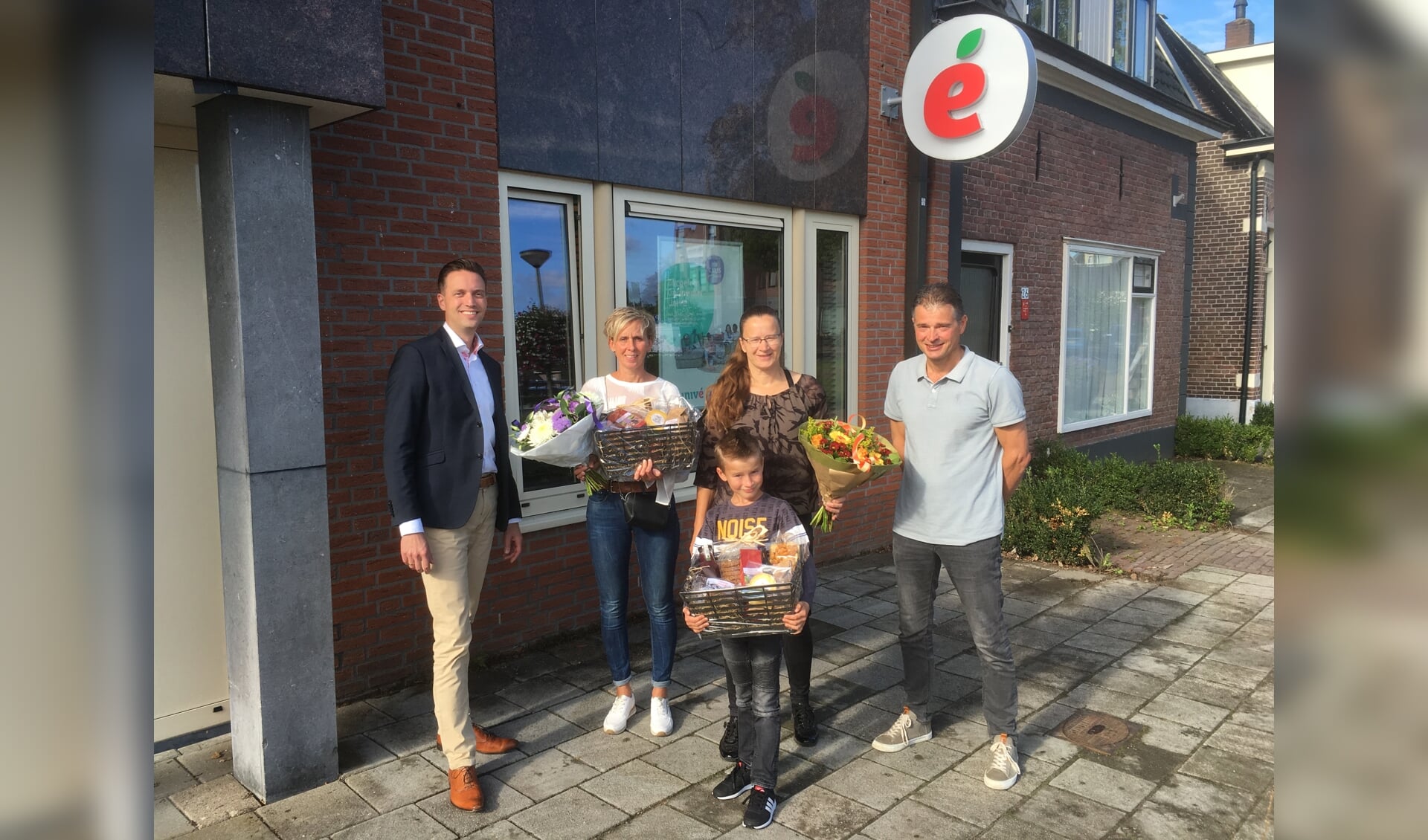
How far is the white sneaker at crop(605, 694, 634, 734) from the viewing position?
4426 mm

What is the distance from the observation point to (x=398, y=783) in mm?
3924

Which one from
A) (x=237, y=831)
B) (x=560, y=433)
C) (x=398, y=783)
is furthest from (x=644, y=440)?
(x=237, y=831)

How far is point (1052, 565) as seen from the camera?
776 centimetres

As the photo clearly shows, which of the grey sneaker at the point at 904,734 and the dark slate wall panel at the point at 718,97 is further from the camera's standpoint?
the dark slate wall panel at the point at 718,97

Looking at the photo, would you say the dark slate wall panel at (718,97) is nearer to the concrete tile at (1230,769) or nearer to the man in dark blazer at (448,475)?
the man in dark blazer at (448,475)

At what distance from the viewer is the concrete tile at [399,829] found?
138 inches

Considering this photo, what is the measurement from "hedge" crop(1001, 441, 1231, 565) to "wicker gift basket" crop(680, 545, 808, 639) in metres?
4.99

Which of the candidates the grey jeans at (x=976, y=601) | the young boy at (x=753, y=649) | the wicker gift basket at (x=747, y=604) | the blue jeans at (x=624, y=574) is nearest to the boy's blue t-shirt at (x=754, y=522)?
the young boy at (x=753, y=649)

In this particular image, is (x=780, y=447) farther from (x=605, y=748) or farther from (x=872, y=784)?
(x=605, y=748)

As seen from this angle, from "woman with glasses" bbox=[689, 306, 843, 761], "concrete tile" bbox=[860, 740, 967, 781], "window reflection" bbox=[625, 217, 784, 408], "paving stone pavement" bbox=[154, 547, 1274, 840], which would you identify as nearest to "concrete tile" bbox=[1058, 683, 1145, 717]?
"paving stone pavement" bbox=[154, 547, 1274, 840]

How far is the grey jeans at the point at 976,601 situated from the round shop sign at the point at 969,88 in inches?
161
